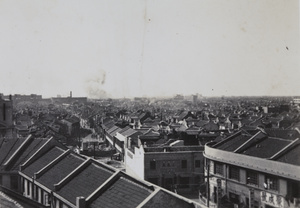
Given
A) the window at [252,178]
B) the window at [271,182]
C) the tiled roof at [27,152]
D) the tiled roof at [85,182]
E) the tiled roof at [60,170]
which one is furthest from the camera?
the tiled roof at [27,152]

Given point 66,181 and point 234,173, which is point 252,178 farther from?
point 66,181

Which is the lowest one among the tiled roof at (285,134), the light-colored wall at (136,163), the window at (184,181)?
the window at (184,181)

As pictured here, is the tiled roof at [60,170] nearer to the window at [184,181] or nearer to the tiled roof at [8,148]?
the tiled roof at [8,148]

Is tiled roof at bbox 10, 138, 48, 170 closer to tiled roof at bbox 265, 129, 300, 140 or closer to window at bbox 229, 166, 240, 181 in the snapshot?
window at bbox 229, 166, 240, 181

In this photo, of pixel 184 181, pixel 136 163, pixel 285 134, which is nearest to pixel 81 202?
pixel 184 181

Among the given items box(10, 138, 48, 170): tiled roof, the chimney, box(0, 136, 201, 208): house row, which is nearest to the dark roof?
box(0, 136, 201, 208): house row

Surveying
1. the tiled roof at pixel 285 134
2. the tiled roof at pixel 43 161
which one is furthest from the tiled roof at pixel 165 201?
the tiled roof at pixel 285 134
